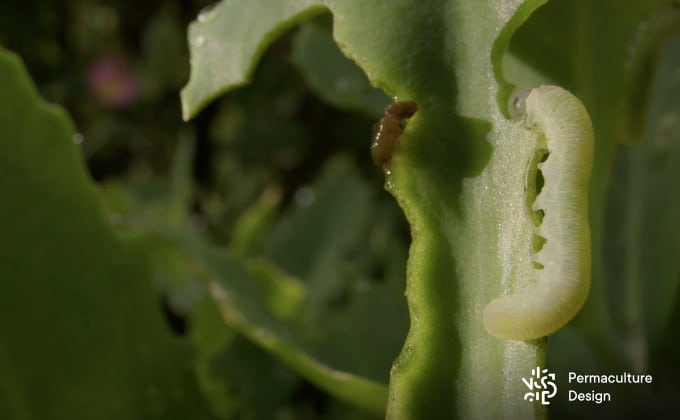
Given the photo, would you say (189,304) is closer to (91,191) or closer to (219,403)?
(219,403)

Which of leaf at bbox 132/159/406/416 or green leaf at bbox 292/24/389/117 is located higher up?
green leaf at bbox 292/24/389/117

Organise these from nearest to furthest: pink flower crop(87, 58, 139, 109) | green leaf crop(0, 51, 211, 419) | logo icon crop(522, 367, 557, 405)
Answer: logo icon crop(522, 367, 557, 405), green leaf crop(0, 51, 211, 419), pink flower crop(87, 58, 139, 109)

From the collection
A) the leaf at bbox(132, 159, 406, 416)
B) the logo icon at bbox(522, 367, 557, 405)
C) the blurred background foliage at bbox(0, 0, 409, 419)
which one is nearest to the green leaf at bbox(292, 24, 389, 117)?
the blurred background foliage at bbox(0, 0, 409, 419)

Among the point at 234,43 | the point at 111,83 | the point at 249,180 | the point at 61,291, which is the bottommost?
the point at 249,180

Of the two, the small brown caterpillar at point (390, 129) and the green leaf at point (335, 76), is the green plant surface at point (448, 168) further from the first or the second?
the green leaf at point (335, 76)

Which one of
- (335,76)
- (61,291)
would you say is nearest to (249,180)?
(335,76)

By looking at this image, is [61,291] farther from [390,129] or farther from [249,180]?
[249,180]

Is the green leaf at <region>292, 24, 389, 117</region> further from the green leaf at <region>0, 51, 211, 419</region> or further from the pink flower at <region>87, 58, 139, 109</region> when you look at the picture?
the pink flower at <region>87, 58, 139, 109</region>
